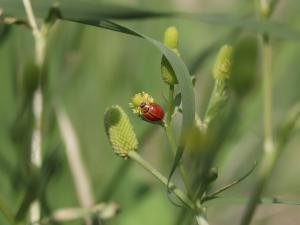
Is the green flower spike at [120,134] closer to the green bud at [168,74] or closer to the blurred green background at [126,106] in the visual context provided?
the green bud at [168,74]

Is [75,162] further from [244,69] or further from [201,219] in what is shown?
[244,69]

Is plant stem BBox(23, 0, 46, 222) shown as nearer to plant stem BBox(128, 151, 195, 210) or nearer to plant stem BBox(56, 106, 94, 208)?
plant stem BBox(128, 151, 195, 210)

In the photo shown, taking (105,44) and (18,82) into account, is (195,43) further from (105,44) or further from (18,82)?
(18,82)

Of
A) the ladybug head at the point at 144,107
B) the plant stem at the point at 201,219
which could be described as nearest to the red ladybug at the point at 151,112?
the ladybug head at the point at 144,107

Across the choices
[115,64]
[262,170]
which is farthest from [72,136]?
[262,170]

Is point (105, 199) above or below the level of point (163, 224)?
above

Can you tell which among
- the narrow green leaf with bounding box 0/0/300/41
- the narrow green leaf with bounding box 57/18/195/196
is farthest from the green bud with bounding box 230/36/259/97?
the narrow green leaf with bounding box 0/0/300/41

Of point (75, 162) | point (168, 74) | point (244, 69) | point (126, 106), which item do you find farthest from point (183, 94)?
point (126, 106)
